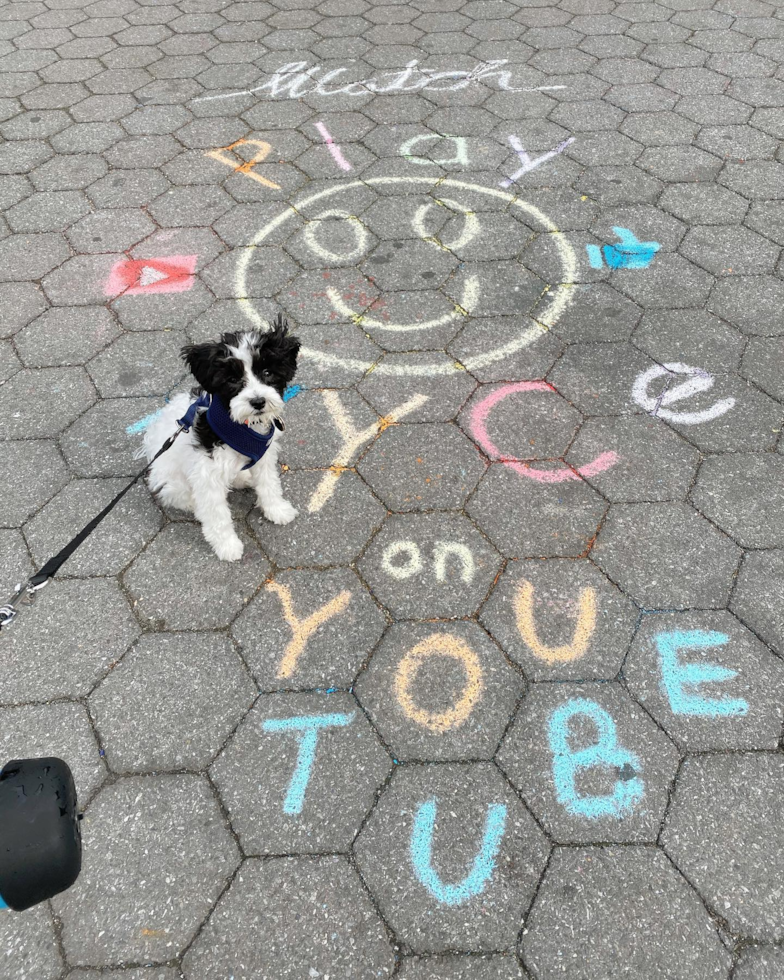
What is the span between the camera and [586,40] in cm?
581

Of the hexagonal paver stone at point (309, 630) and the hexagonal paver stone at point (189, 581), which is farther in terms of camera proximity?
the hexagonal paver stone at point (189, 581)

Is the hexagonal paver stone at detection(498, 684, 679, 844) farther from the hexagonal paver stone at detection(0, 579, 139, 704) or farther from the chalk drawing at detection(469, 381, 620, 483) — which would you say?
the hexagonal paver stone at detection(0, 579, 139, 704)

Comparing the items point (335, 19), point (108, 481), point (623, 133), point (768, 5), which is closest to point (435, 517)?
point (108, 481)

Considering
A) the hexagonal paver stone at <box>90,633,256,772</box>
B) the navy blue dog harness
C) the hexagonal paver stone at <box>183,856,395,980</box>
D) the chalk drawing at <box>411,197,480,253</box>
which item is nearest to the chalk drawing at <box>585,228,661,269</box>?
the chalk drawing at <box>411,197,480,253</box>

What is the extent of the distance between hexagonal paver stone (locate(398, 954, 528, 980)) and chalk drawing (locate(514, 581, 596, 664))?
3.05 ft

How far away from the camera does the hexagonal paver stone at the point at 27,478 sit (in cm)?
285

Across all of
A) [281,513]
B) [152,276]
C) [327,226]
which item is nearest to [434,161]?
[327,226]

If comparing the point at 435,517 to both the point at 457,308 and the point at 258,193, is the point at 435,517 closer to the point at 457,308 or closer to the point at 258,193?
the point at 457,308

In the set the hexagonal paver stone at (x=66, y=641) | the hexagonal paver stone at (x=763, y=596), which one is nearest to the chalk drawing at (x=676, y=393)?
the hexagonal paver stone at (x=763, y=596)

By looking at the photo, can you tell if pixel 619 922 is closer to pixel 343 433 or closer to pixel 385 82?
pixel 343 433

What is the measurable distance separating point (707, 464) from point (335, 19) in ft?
19.1

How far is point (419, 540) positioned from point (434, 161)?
318cm

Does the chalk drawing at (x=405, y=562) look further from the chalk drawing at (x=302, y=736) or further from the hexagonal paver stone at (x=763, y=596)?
the hexagonal paver stone at (x=763, y=596)

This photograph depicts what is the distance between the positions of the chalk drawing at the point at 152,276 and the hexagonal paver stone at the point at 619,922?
3.44m
